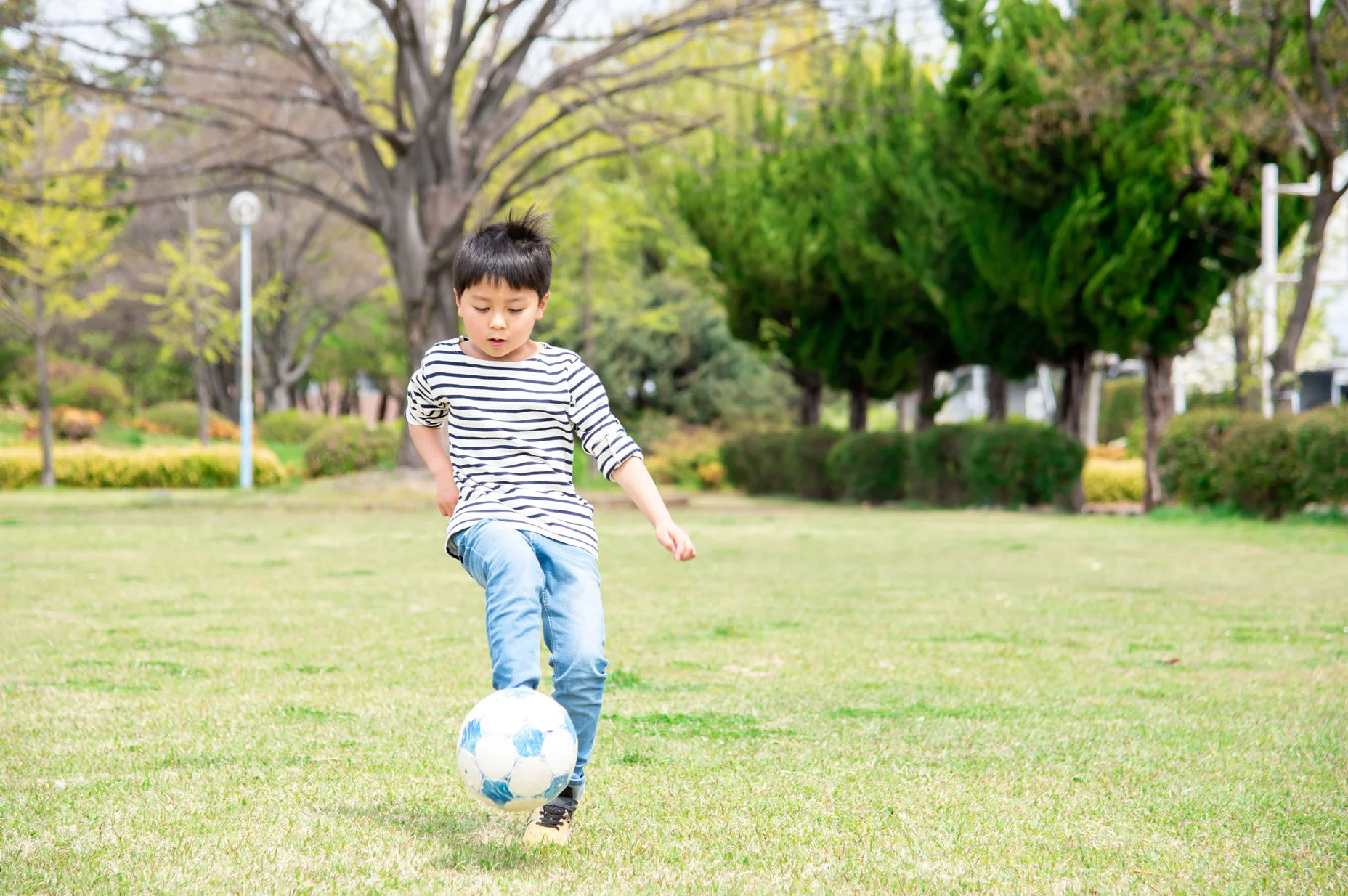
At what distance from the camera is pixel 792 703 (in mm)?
5164

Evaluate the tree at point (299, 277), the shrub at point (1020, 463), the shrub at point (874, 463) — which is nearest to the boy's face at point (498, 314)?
the shrub at point (1020, 463)

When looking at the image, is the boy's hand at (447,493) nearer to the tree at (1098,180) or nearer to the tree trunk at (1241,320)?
the tree at (1098,180)

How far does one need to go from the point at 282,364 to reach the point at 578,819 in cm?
4121

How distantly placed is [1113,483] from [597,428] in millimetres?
23381

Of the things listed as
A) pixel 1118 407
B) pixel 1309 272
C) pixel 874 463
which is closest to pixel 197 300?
pixel 874 463

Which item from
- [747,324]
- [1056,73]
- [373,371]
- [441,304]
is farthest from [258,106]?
[373,371]

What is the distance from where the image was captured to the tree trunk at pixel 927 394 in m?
23.6

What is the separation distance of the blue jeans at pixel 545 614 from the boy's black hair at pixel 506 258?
0.66m

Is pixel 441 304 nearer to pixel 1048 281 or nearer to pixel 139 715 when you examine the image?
pixel 1048 281

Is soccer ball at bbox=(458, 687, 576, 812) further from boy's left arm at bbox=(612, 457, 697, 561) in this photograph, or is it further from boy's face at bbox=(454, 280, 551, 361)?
boy's face at bbox=(454, 280, 551, 361)

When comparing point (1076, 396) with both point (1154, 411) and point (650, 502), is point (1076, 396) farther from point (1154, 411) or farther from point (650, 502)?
point (650, 502)

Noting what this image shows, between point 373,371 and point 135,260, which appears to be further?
point 373,371

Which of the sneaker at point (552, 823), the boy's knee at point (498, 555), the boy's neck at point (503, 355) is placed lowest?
the sneaker at point (552, 823)

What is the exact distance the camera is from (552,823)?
10.9 ft
